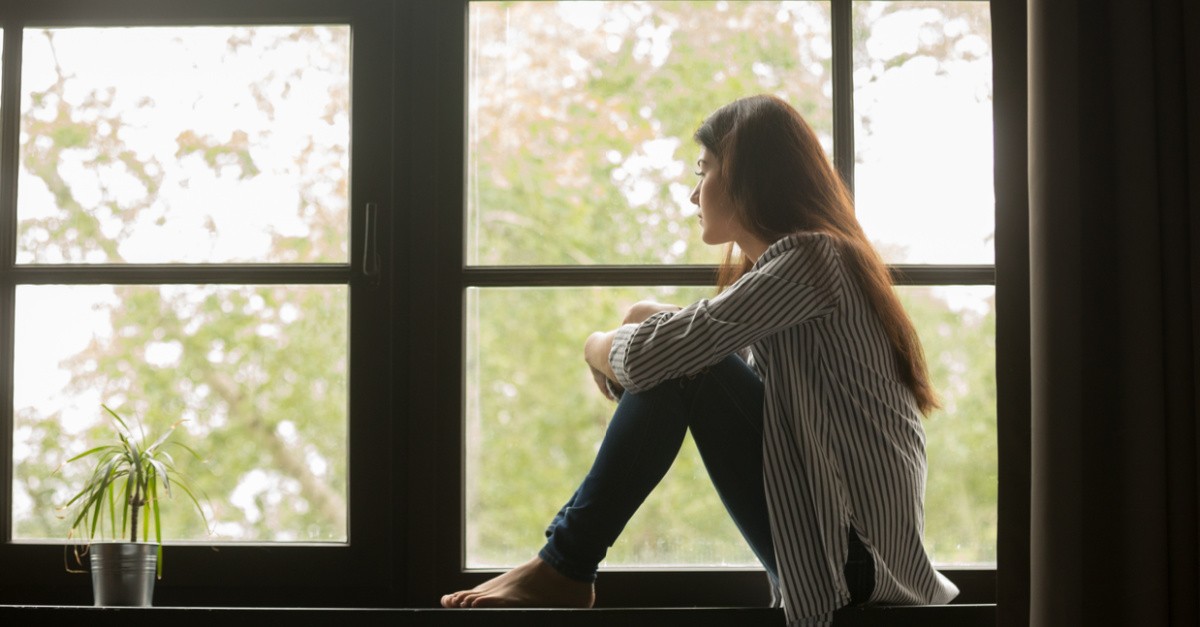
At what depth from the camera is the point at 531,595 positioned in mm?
1689

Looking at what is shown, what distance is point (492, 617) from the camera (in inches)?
65.4

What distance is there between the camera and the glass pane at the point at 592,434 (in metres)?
2.03

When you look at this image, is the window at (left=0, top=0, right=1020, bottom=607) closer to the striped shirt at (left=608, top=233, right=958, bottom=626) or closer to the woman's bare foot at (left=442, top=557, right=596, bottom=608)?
the woman's bare foot at (left=442, top=557, right=596, bottom=608)

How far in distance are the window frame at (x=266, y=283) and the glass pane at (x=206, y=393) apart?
1.0 inches

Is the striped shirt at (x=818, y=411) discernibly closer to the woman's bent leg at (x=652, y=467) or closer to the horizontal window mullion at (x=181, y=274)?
the woman's bent leg at (x=652, y=467)

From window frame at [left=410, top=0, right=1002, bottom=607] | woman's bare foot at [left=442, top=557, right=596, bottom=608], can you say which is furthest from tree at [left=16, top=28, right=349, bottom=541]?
woman's bare foot at [left=442, top=557, right=596, bottom=608]

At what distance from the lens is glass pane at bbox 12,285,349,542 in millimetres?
2057

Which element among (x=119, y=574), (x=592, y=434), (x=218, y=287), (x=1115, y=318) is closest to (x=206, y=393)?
(x=218, y=287)

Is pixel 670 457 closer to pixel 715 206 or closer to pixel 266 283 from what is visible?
pixel 715 206

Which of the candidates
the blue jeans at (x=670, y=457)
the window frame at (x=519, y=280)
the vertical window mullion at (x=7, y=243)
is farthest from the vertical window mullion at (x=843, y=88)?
the vertical window mullion at (x=7, y=243)

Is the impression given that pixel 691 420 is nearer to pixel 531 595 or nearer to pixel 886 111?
pixel 531 595

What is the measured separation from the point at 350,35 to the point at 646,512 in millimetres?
989

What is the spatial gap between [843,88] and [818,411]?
0.70 metres

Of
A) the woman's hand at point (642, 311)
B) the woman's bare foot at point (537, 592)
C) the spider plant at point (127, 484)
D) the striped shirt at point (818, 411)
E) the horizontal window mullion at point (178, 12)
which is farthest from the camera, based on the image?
the horizontal window mullion at point (178, 12)
